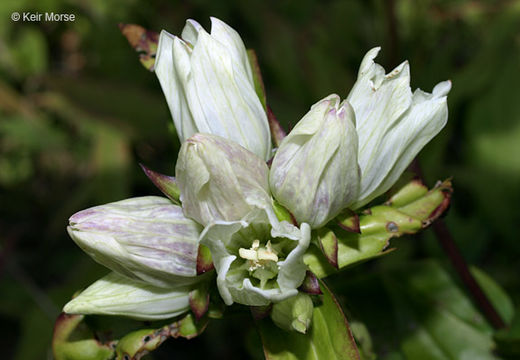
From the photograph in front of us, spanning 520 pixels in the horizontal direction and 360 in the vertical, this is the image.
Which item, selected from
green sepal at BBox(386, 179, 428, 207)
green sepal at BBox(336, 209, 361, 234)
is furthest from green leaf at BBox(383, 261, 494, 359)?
green sepal at BBox(336, 209, 361, 234)

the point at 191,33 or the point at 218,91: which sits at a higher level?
the point at 191,33

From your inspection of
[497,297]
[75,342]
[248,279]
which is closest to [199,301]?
[248,279]

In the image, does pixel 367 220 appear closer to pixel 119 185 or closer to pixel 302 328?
pixel 302 328

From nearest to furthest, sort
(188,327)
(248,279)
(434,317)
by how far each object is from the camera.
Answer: (248,279)
(188,327)
(434,317)

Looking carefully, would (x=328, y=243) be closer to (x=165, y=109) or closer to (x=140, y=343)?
(x=140, y=343)

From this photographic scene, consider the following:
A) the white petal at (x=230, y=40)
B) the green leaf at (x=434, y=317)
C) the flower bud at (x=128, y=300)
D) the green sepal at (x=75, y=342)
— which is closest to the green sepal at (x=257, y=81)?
the white petal at (x=230, y=40)

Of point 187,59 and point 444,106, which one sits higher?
point 187,59

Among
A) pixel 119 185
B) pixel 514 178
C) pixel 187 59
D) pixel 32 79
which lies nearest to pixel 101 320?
pixel 187 59
